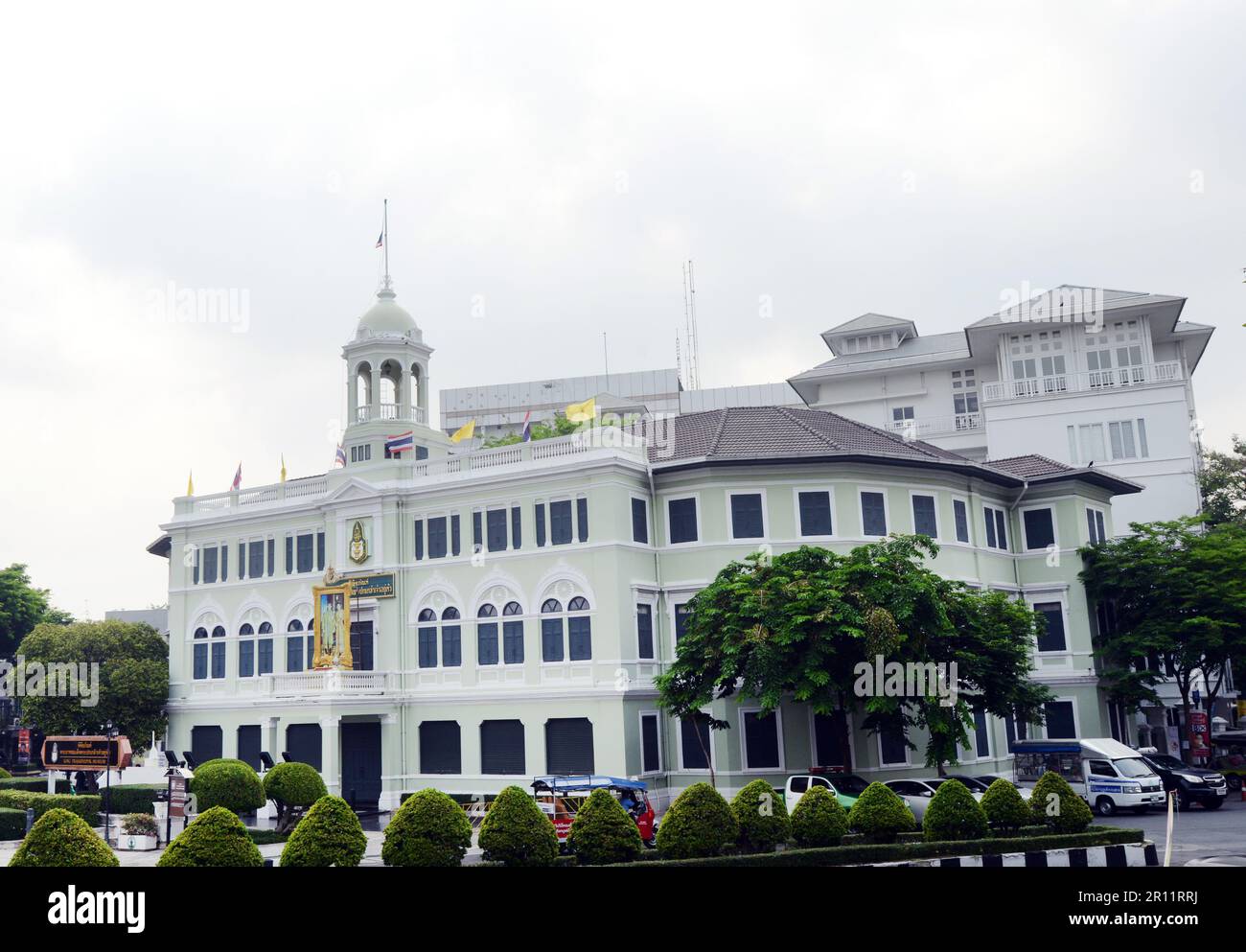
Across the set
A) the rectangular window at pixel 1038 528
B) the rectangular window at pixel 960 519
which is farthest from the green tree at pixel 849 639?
the rectangular window at pixel 1038 528

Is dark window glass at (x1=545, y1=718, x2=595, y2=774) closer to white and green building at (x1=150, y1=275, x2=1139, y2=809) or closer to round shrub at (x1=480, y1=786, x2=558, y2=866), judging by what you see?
white and green building at (x1=150, y1=275, x2=1139, y2=809)

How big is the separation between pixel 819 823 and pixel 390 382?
29.0 metres

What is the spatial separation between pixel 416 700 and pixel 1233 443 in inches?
1796

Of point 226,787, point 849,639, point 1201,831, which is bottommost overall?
point 1201,831

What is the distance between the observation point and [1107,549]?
45.6m

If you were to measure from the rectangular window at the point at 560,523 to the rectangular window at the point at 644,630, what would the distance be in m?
3.43

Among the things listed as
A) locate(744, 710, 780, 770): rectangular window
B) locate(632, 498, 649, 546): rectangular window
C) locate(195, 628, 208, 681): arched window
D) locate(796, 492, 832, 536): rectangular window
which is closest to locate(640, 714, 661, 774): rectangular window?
locate(744, 710, 780, 770): rectangular window

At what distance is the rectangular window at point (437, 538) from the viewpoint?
43.0 m

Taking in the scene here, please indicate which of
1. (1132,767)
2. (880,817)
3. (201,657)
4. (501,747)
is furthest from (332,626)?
(1132,767)

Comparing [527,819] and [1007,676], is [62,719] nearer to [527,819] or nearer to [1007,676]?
[527,819]

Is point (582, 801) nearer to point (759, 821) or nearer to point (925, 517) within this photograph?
point (759, 821)

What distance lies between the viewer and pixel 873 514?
41.2 metres

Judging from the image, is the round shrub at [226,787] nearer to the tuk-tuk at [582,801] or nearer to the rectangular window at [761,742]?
the tuk-tuk at [582,801]
